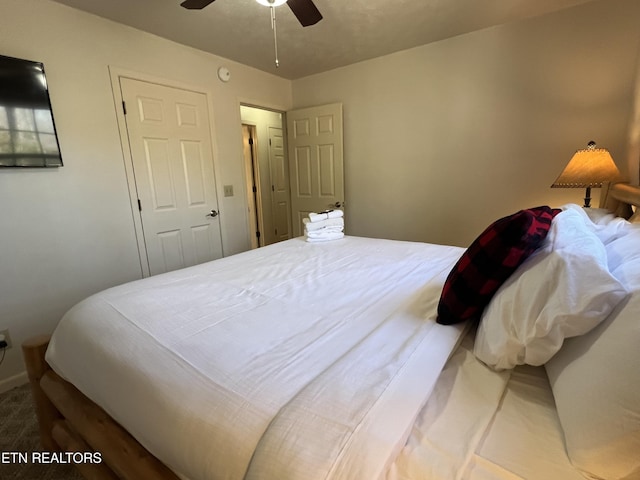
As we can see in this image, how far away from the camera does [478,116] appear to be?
2768mm

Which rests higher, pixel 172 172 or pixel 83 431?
pixel 172 172

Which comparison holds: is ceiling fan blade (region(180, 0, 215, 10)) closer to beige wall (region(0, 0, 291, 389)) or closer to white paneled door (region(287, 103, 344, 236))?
beige wall (region(0, 0, 291, 389))

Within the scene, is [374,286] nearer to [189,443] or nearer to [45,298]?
[189,443]

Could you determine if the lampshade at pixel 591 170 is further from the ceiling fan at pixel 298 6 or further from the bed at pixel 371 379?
the ceiling fan at pixel 298 6

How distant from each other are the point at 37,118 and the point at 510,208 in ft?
12.1

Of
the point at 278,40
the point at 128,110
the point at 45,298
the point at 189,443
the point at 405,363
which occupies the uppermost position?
the point at 278,40

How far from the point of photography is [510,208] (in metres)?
2.75

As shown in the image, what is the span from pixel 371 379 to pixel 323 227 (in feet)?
5.90

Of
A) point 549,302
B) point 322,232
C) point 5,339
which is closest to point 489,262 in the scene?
point 549,302

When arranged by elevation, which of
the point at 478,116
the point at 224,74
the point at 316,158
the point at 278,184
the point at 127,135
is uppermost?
the point at 224,74

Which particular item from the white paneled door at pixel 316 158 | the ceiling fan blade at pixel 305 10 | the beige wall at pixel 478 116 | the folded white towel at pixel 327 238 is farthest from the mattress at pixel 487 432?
the white paneled door at pixel 316 158

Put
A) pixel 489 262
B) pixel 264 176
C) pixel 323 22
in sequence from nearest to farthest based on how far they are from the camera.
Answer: pixel 489 262, pixel 323 22, pixel 264 176

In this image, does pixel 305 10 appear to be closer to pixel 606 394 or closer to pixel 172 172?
pixel 172 172

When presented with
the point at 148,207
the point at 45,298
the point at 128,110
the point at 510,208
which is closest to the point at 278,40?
the point at 128,110
